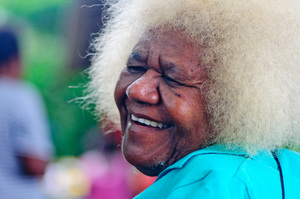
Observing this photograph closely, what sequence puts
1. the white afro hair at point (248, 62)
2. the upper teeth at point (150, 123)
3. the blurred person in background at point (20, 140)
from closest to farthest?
the white afro hair at point (248, 62)
the upper teeth at point (150, 123)
the blurred person in background at point (20, 140)

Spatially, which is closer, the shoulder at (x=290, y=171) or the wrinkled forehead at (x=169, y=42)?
the shoulder at (x=290, y=171)

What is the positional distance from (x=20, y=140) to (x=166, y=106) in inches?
74.4

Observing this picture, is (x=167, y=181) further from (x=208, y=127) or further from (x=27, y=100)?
(x=27, y=100)

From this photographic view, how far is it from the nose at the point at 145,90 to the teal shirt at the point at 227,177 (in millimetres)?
379

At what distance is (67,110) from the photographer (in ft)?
30.0

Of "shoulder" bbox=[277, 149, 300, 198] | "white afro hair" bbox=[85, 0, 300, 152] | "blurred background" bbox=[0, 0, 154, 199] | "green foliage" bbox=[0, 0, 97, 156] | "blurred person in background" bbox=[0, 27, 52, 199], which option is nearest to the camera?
"shoulder" bbox=[277, 149, 300, 198]

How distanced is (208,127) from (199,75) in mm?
248

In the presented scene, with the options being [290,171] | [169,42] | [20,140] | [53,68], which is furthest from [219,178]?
[53,68]

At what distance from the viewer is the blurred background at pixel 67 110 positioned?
5.50 m

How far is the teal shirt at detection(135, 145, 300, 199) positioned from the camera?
58.7 inches

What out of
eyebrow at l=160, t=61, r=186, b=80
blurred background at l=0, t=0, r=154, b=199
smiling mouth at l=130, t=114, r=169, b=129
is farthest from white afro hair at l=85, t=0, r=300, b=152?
blurred background at l=0, t=0, r=154, b=199

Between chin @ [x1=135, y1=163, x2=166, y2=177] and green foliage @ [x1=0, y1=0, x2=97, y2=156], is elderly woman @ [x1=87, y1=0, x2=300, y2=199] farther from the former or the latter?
green foliage @ [x1=0, y1=0, x2=97, y2=156]

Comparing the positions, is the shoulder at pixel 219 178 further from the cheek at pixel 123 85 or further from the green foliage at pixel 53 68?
the green foliage at pixel 53 68

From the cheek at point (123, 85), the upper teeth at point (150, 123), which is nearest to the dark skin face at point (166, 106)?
the upper teeth at point (150, 123)
